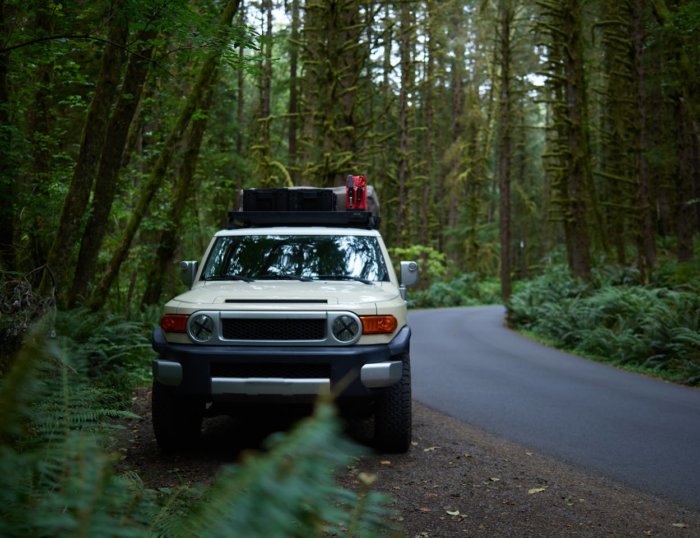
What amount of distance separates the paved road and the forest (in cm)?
183

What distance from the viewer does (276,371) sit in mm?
6184

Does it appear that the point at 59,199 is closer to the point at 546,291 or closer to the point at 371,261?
the point at 371,261

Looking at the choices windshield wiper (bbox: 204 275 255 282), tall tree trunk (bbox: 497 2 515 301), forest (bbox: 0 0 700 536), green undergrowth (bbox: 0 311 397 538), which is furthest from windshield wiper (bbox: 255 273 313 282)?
tall tree trunk (bbox: 497 2 515 301)

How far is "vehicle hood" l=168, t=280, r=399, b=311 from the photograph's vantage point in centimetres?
636

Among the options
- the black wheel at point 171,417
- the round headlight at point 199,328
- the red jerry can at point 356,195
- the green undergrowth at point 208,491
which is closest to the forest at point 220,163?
the green undergrowth at point 208,491

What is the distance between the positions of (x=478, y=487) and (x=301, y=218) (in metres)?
4.43

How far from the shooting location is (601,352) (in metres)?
15.9

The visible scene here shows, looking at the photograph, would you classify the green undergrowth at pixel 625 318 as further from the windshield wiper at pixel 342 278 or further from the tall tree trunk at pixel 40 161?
the tall tree trunk at pixel 40 161

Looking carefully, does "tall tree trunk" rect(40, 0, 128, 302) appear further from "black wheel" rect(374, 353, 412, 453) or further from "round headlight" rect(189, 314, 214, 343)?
"black wheel" rect(374, 353, 412, 453)

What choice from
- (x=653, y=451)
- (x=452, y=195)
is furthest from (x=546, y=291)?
(x=452, y=195)

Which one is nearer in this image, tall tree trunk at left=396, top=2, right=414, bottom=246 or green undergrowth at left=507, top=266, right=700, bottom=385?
green undergrowth at left=507, top=266, right=700, bottom=385

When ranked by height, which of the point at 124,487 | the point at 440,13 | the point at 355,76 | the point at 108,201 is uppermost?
the point at 440,13

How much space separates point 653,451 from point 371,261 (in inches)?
149

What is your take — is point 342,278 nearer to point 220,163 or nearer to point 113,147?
point 113,147
